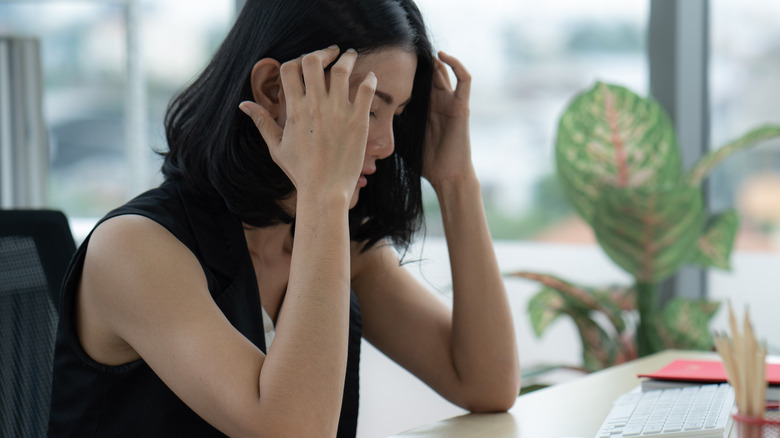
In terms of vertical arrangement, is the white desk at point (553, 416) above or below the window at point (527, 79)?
below

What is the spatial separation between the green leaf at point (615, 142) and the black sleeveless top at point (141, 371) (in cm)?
101

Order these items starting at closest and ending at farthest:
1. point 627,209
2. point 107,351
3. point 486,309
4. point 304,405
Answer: point 304,405, point 107,351, point 486,309, point 627,209

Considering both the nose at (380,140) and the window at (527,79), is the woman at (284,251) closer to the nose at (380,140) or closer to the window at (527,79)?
the nose at (380,140)

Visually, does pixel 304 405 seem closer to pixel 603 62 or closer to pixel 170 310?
pixel 170 310

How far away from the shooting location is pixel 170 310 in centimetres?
102

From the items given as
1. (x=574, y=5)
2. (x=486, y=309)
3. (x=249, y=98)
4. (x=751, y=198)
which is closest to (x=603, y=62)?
(x=574, y=5)

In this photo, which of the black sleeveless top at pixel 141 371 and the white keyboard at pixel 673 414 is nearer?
the white keyboard at pixel 673 414

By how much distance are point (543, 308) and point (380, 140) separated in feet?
3.28

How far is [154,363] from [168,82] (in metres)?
2.21

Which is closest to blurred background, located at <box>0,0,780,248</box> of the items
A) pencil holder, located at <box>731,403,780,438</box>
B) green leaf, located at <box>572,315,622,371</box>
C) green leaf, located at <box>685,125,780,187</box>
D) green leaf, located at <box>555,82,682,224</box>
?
green leaf, located at <box>555,82,682,224</box>

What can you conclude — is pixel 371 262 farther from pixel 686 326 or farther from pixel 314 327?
pixel 686 326

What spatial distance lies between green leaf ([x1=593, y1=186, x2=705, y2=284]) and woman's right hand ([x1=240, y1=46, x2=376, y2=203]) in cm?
88

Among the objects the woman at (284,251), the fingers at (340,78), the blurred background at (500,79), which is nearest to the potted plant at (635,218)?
the blurred background at (500,79)

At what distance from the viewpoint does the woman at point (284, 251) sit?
1018 mm
